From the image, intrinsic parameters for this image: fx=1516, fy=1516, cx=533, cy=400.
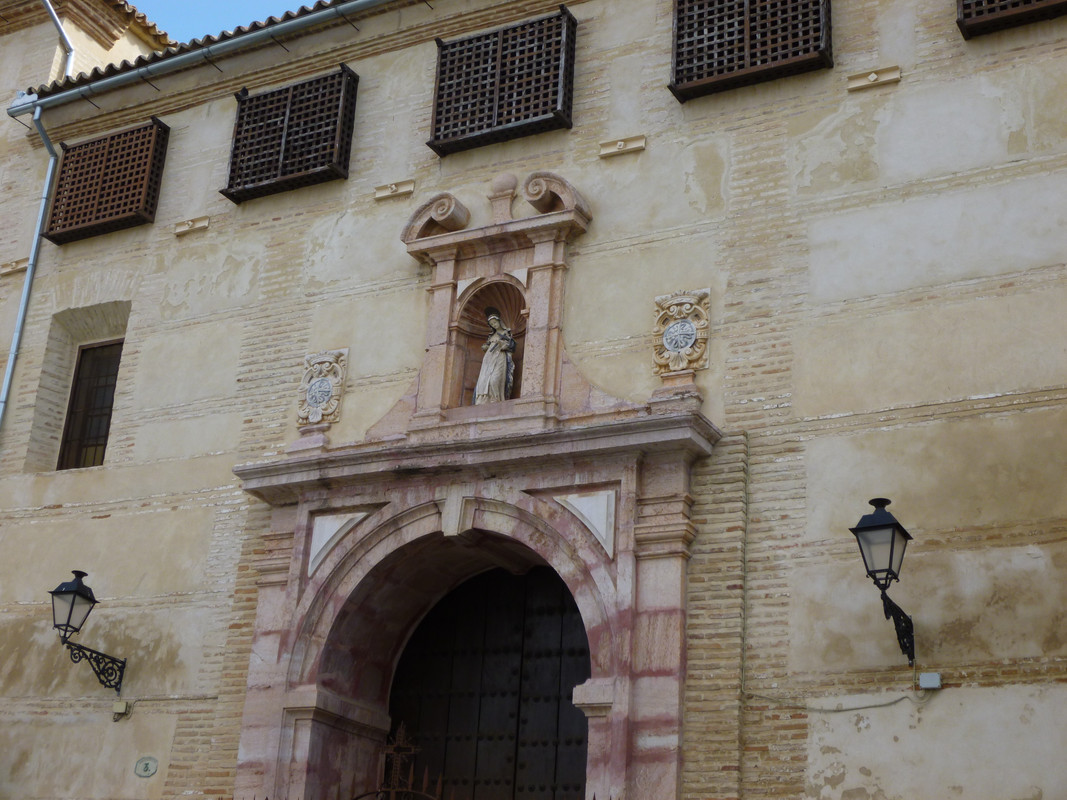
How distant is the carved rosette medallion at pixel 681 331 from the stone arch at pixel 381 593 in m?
1.34

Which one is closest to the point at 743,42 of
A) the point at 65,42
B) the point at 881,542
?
the point at 881,542

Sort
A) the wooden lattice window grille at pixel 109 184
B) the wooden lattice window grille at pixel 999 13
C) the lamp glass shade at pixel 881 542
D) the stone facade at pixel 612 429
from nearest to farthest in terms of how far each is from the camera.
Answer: the lamp glass shade at pixel 881 542, the stone facade at pixel 612 429, the wooden lattice window grille at pixel 999 13, the wooden lattice window grille at pixel 109 184

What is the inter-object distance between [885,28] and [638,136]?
2015mm

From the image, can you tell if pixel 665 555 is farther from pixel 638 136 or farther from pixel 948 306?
pixel 638 136

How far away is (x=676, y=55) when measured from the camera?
11820 mm

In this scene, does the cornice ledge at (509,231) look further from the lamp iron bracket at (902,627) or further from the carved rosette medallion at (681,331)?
the lamp iron bracket at (902,627)

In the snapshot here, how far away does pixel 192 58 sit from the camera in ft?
47.2

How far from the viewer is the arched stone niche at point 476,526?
10.0 metres

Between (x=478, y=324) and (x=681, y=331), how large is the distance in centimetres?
183

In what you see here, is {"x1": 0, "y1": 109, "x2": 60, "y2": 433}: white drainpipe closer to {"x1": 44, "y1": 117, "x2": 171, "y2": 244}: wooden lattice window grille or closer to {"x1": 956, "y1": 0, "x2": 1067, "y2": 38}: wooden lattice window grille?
{"x1": 44, "y1": 117, "x2": 171, "y2": 244}: wooden lattice window grille

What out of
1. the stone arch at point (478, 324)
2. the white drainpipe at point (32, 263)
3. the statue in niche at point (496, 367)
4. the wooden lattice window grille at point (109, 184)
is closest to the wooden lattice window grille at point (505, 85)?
the stone arch at point (478, 324)

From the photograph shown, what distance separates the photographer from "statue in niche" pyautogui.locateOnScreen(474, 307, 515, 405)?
1145 cm

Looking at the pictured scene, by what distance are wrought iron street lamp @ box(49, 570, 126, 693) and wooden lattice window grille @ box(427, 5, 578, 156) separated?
459cm

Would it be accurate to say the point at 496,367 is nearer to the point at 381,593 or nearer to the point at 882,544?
the point at 381,593
